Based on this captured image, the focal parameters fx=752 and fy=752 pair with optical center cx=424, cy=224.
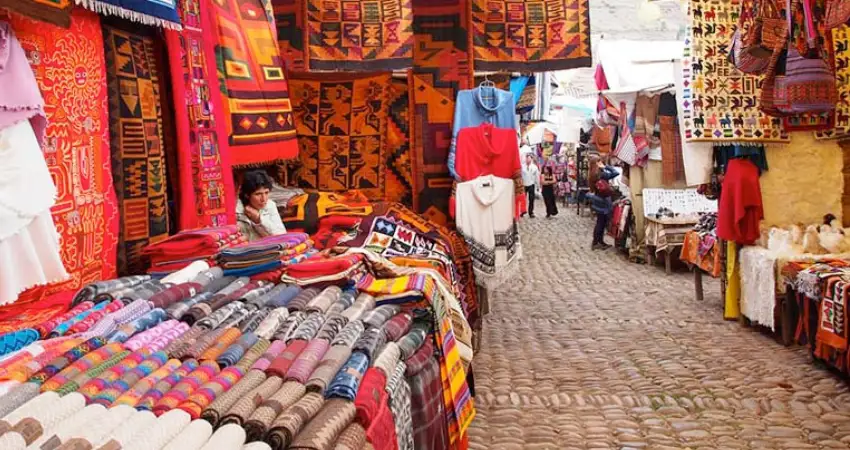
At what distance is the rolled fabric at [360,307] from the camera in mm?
2838

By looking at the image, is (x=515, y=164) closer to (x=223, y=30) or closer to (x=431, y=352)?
(x=223, y=30)

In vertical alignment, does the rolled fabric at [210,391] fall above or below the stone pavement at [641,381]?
above

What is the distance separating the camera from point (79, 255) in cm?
313

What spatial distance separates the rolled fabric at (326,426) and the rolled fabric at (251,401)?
0.14 meters

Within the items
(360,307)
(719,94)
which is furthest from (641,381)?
(360,307)

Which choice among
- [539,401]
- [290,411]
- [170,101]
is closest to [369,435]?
[290,411]

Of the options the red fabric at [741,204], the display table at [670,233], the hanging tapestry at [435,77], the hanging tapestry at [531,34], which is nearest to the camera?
the hanging tapestry at [531,34]

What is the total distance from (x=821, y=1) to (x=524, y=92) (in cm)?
512

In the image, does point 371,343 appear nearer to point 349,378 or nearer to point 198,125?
point 349,378

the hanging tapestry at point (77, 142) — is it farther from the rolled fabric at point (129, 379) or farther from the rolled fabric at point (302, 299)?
the rolled fabric at point (129, 379)

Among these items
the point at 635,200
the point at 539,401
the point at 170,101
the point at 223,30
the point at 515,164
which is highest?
the point at 223,30

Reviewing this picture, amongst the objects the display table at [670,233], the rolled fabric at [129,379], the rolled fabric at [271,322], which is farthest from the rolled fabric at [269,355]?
the display table at [670,233]

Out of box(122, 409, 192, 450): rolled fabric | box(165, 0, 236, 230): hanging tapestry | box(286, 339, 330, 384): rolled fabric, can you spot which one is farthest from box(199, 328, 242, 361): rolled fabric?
box(165, 0, 236, 230): hanging tapestry

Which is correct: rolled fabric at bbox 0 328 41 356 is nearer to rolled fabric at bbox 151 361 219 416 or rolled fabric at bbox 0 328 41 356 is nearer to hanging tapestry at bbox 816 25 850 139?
rolled fabric at bbox 151 361 219 416
